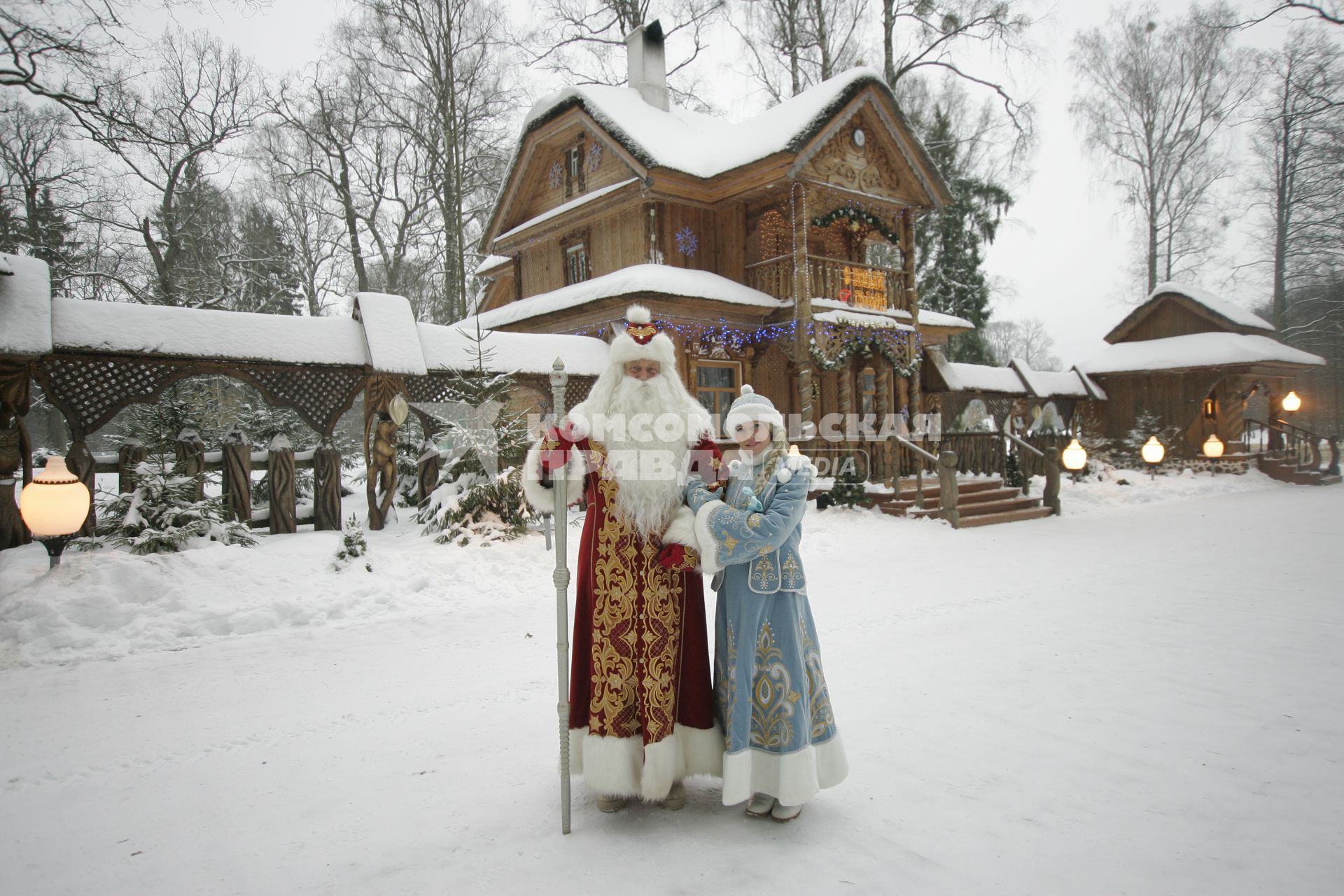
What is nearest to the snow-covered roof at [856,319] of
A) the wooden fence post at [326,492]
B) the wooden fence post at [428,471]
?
the wooden fence post at [428,471]

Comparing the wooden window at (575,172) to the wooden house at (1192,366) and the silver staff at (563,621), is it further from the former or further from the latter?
the wooden house at (1192,366)

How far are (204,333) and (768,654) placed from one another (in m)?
8.73

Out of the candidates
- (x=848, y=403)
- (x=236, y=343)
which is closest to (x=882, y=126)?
(x=848, y=403)

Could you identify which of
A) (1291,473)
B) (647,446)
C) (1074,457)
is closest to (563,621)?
(647,446)

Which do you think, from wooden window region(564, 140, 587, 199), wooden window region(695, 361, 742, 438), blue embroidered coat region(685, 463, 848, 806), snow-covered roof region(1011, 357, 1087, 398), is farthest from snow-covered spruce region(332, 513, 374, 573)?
snow-covered roof region(1011, 357, 1087, 398)

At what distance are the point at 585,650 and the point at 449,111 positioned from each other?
20.3 meters

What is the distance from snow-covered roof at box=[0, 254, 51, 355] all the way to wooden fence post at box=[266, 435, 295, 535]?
2.45 m

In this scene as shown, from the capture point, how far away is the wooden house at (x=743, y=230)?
12875 mm

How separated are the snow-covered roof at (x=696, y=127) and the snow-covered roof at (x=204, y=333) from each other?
258 inches

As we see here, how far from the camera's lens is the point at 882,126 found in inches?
565

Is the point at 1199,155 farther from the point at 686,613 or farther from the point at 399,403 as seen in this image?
the point at 686,613

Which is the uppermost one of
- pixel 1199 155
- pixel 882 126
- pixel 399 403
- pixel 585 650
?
pixel 1199 155

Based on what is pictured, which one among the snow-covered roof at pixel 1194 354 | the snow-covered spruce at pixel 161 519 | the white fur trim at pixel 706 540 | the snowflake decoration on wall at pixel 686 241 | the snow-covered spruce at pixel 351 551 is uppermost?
the snowflake decoration on wall at pixel 686 241

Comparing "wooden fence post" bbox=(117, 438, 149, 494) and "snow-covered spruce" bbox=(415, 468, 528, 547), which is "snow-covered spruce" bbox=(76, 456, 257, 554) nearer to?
"wooden fence post" bbox=(117, 438, 149, 494)
